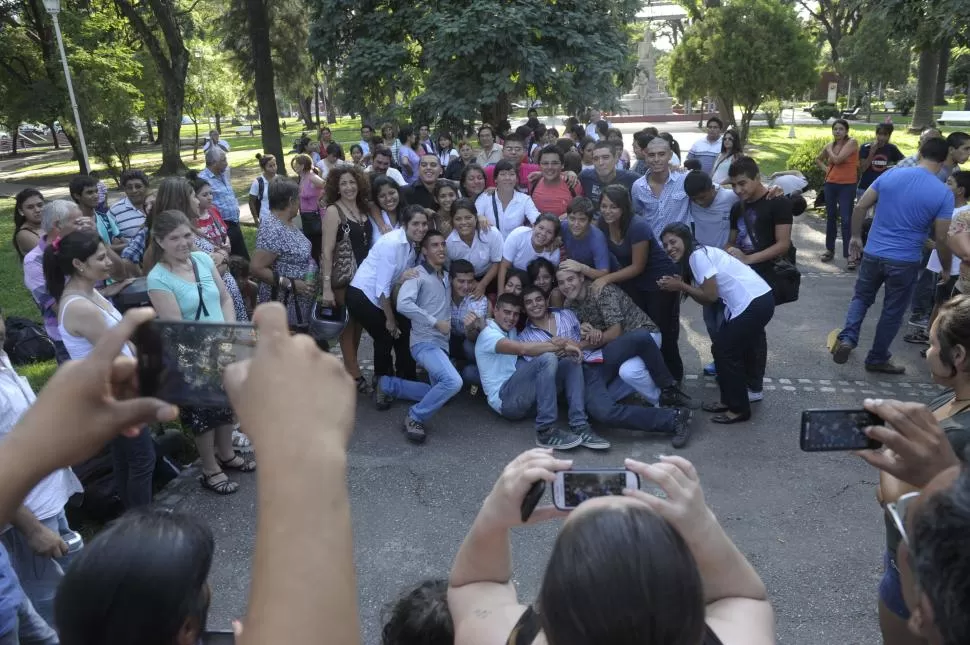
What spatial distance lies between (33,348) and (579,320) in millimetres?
5160

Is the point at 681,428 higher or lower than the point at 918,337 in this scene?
lower

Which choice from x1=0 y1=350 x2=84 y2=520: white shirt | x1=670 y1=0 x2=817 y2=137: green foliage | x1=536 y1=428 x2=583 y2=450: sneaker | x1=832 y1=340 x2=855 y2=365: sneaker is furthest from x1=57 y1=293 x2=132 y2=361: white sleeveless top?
x1=670 y1=0 x2=817 y2=137: green foliage

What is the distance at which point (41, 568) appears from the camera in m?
2.88

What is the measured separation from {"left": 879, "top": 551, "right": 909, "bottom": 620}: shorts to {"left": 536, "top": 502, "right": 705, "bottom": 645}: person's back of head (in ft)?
4.80

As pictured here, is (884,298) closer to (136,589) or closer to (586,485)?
(586,485)

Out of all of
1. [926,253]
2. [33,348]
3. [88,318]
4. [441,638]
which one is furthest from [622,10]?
[441,638]

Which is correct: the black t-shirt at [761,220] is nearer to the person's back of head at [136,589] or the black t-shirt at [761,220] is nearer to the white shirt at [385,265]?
the white shirt at [385,265]

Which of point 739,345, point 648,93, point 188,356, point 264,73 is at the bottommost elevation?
point 739,345

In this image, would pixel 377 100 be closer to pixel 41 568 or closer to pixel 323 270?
pixel 323 270

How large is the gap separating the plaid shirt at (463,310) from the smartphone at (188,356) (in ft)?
13.6

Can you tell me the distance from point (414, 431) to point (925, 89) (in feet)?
74.7

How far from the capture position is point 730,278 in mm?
5160

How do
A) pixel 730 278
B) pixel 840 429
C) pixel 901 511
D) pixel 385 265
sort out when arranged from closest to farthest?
pixel 901 511, pixel 840 429, pixel 730 278, pixel 385 265

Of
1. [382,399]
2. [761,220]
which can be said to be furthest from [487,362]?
[761,220]
